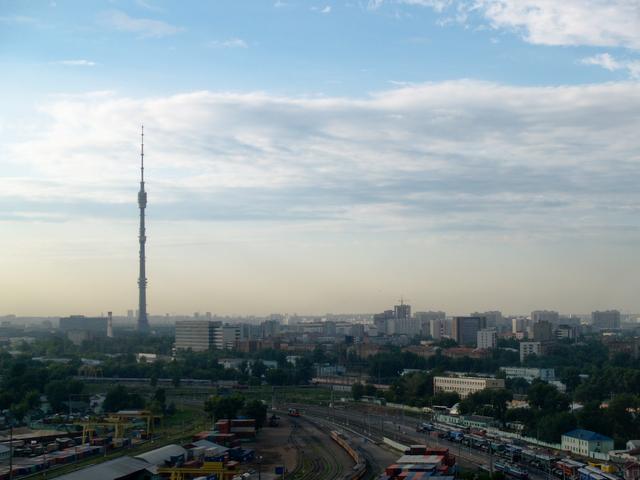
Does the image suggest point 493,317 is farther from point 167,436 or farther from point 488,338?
point 167,436

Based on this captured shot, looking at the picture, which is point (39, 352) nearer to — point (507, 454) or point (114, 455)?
point (114, 455)

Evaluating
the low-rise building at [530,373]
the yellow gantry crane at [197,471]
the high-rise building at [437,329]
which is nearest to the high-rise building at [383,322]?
the high-rise building at [437,329]

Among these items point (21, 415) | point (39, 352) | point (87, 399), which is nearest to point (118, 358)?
point (39, 352)

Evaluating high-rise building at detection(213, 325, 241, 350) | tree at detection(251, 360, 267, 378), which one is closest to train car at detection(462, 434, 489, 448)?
tree at detection(251, 360, 267, 378)

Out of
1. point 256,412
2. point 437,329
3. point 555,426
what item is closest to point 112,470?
point 256,412

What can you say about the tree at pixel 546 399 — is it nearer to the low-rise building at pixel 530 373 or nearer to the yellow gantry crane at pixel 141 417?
the yellow gantry crane at pixel 141 417

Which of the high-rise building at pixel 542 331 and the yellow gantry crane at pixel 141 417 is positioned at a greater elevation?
the high-rise building at pixel 542 331
